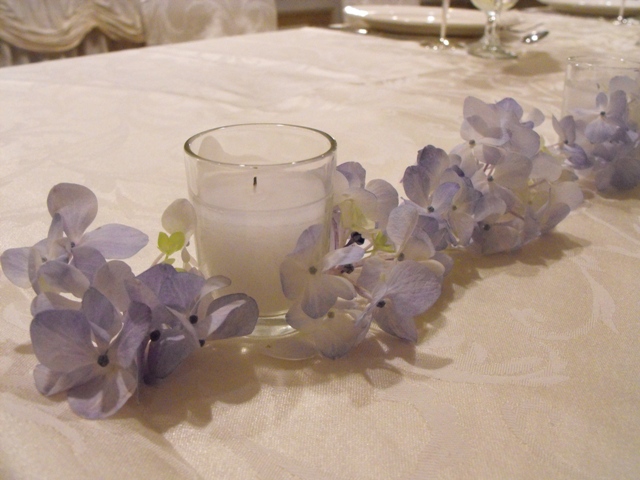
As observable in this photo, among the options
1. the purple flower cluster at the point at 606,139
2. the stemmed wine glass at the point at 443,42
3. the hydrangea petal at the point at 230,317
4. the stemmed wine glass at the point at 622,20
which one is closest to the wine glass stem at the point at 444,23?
the stemmed wine glass at the point at 443,42

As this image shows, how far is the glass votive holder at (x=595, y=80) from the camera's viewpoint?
511mm

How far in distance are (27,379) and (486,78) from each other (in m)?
0.91

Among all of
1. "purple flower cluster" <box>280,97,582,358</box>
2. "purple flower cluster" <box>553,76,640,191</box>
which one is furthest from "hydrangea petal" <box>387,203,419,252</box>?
"purple flower cluster" <box>553,76,640,191</box>

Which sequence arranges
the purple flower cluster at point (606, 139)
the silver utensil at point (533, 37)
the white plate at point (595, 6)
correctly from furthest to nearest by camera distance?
1. the white plate at point (595, 6)
2. the silver utensil at point (533, 37)
3. the purple flower cluster at point (606, 139)

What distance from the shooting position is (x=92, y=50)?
2.02 m

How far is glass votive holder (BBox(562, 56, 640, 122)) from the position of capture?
51 centimetres

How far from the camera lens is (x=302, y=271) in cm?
28

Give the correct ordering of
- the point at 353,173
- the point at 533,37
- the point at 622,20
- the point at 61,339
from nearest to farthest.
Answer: the point at 61,339, the point at 353,173, the point at 533,37, the point at 622,20

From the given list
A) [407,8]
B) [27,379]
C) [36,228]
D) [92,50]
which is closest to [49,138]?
[36,228]

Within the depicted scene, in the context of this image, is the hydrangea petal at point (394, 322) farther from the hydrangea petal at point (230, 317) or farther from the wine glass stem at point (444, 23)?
the wine glass stem at point (444, 23)

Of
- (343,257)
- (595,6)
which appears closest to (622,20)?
(595,6)

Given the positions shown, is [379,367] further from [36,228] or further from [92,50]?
[92,50]

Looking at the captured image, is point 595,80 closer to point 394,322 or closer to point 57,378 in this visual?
point 394,322

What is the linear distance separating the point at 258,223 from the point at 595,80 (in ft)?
1.36
